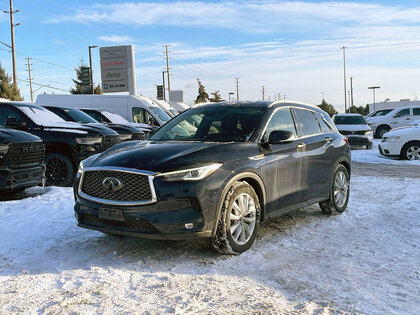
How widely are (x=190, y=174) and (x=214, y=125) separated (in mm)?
1392

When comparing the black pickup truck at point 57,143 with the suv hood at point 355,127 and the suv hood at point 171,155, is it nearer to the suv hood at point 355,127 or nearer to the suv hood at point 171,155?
the suv hood at point 171,155

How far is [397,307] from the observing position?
3.10 metres

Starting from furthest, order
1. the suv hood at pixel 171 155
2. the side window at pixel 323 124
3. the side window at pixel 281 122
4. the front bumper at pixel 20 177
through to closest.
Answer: the front bumper at pixel 20 177
the side window at pixel 323 124
the side window at pixel 281 122
the suv hood at pixel 171 155

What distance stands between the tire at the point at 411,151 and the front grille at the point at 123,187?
11709mm

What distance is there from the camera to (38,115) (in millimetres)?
9195

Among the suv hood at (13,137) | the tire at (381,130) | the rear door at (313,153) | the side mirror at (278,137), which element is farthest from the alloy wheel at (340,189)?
the tire at (381,130)

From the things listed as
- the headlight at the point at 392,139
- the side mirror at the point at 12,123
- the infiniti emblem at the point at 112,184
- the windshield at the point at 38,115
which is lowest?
the headlight at the point at 392,139

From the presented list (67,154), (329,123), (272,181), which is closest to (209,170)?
(272,181)

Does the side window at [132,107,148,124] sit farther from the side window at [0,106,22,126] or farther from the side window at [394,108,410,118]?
the side window at [394,108,410,118]

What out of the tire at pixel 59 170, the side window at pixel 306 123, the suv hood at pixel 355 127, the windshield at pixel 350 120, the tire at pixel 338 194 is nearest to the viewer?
the side window at pixel 306 123

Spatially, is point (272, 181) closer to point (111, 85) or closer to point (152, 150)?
point (152, 150)

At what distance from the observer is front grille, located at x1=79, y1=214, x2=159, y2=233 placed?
390cm

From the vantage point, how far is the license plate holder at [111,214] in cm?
396

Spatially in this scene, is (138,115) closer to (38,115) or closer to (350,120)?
(38,115)
